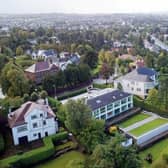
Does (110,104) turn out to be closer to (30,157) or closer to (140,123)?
(140,123)

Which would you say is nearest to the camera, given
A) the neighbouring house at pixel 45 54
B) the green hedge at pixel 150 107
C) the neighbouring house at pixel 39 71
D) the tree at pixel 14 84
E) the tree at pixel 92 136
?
the tree at pixel 92 136

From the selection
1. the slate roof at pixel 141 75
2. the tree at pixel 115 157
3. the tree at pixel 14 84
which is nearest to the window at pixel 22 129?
the tree at pixel 115 157

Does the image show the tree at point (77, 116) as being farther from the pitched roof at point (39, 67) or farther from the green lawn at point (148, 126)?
the pitched roof at point (39, 67)

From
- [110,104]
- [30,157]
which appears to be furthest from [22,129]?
[110,104]

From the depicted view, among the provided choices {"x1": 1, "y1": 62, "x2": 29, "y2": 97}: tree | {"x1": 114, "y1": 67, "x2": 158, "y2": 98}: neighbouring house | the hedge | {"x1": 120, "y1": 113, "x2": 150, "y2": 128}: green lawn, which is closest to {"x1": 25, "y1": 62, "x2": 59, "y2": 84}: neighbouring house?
{"x1": 1, "y1": 62, "x2": 29, "y2": 97}: tree

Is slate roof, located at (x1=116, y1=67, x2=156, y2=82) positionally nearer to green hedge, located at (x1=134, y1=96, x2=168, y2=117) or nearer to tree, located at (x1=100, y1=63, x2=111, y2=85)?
tree, located at (x1=100, y1=63, x2=111, y2=85)

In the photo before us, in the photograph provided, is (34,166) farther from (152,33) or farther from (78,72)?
(152,33)
